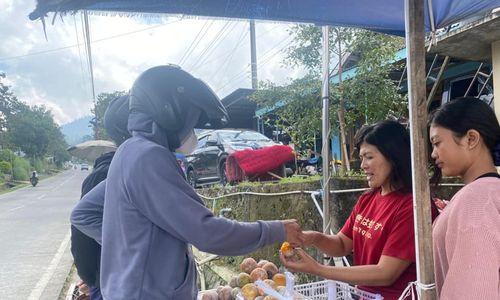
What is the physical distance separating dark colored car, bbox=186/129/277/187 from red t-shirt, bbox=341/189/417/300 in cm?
782

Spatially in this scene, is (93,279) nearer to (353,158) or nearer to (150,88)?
(150,88)

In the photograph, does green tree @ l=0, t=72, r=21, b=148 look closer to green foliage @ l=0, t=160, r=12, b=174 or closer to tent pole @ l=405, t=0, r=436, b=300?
green foliage @ l=0, t=160, r=12, b=174

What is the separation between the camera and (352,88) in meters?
6.49

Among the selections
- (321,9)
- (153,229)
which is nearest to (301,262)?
(153,229)

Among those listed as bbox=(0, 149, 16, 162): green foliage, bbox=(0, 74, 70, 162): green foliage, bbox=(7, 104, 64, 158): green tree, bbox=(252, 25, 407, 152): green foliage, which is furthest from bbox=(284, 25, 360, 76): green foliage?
bbox=(7, 104, 64, 158): green tree

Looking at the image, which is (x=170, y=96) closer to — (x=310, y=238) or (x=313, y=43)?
(x=310, y=238)

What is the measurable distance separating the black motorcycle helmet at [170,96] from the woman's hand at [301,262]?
769mm

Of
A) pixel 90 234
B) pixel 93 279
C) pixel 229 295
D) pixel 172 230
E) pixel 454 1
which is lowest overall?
pixel 229 295

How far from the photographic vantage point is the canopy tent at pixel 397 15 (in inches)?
58.1

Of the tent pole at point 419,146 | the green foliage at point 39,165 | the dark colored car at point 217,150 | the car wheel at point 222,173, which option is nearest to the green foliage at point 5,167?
the green foliage at point 39,165

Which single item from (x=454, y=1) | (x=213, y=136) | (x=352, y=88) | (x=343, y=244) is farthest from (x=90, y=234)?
(x=213, y=136)

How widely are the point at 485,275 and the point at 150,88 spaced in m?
1.34

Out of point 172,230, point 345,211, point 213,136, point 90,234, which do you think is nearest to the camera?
point 172,230

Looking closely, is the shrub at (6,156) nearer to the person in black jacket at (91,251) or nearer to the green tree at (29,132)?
the green tree at (29,132)
